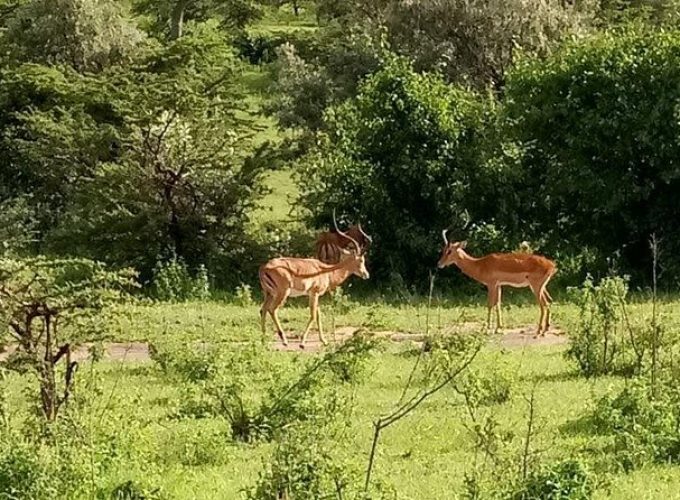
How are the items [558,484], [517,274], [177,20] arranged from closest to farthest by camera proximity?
[558,484]
[517,274]
[177,20]

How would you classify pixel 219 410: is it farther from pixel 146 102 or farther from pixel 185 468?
pixel 146 102

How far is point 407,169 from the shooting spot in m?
17.4

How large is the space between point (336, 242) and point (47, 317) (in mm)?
8571

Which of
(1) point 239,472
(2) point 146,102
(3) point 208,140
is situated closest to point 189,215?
(3) point 208,140

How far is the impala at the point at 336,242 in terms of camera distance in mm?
16406

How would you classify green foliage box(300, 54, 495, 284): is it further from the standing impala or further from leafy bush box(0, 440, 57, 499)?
leafy bush box(0, 440, 57, 499)

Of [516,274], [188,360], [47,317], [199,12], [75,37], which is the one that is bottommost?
[188,360]

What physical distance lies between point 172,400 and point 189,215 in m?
8.15

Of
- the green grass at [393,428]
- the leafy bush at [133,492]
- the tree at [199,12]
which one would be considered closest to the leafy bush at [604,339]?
the green grass at [393,428]

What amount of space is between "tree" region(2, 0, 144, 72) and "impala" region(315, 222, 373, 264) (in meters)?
9.30

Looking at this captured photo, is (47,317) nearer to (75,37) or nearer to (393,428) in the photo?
(393,428)

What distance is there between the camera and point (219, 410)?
8711 mm

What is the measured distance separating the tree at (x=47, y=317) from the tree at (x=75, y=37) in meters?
15.9

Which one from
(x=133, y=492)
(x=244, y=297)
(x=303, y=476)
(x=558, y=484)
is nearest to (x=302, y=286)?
(x=244, y=297)
